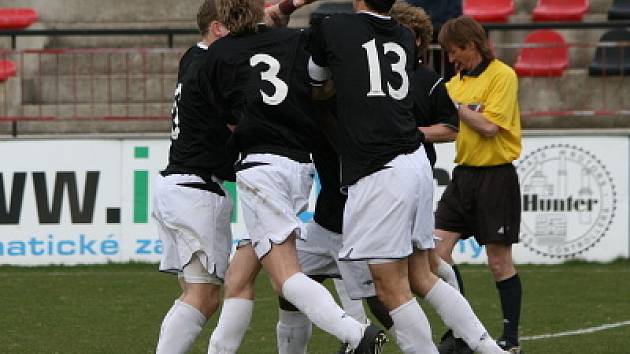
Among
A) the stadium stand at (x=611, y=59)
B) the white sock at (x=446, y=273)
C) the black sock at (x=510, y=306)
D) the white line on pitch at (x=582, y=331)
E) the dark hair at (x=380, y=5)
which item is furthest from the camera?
the stadium stand at (x=611, y=59)

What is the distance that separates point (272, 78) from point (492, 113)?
2405mm

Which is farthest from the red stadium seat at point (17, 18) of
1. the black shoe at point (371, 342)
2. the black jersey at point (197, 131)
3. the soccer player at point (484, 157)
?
the black shoe at point (371, 342)

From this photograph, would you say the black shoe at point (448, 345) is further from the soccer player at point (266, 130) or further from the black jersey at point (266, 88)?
the black jersey at point (266, 88)

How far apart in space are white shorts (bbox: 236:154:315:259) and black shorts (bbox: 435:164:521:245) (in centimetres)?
241

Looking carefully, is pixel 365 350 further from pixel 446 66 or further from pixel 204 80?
pixel 446 66

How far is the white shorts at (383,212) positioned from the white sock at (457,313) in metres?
0.48

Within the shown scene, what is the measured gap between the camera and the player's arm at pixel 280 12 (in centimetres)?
793

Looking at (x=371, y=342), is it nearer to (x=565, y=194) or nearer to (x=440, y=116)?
(x=440, y=116)

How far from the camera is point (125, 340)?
9.79 metres

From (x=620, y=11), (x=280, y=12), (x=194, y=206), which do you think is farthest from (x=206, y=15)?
(x=620, y=11)

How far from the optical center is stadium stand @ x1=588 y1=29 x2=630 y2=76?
1632cm

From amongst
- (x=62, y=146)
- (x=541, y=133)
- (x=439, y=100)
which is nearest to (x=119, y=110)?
(x=62, y=146)

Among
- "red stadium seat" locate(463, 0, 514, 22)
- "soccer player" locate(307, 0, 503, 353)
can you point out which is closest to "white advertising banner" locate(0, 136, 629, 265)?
"red stadium seat" locate(463, 0, 514, 22)

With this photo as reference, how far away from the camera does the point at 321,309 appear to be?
7055 millimetres
